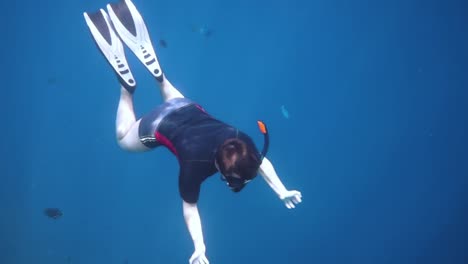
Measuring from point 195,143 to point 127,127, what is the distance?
1.68 m

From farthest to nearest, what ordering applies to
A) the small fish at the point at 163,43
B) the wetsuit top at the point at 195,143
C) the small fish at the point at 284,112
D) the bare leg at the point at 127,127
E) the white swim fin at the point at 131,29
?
1. the small fish at the point at 284,112
2. the small fish at the point at 163,43
3. the white swim fin at the point at 131,29
4. the bare leg at the point at 127,127
5. the wetsuit top at the point at 195,143

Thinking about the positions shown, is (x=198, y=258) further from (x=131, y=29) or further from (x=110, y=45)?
(x=131, y=29)

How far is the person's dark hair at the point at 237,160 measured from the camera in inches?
106

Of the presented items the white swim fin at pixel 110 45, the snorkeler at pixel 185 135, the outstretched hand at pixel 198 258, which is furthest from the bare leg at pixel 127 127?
the outstretched hand at pixel 198 258

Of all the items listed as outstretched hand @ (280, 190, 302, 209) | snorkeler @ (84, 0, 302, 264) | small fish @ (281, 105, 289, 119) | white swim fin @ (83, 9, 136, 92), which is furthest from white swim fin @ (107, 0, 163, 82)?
small fish @ (281, 105, 289, 119)

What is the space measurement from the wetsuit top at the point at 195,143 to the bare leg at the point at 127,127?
0.66 metres

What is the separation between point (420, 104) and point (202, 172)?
734 cm

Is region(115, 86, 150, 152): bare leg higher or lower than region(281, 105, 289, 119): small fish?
lower

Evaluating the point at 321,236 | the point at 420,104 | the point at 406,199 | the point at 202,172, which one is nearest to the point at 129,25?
the point at 202,172

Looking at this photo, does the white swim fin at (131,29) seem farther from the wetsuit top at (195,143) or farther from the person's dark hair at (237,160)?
the person's dark hair at (237,160)

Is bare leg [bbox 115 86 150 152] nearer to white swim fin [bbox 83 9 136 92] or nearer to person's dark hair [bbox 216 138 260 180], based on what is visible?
white swim fin [bbox 83 9 136 92]

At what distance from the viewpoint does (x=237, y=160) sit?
2686mm

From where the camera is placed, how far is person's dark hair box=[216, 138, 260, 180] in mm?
2684

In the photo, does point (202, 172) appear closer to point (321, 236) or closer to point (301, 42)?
point (301, 42)
